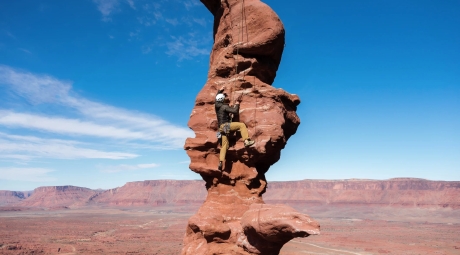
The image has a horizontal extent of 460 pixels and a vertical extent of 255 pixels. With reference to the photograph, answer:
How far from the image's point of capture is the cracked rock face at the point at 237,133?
29.2ft

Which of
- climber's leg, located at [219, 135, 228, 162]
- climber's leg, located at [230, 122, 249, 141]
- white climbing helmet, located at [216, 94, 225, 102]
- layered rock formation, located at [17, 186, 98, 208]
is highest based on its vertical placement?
white climbing helmet, located at [216, 94, 225, 102]

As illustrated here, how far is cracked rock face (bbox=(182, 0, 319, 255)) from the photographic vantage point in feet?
29.2

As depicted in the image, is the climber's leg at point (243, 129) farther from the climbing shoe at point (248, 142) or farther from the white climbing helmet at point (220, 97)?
the white climbing helmet at point (220, 97)

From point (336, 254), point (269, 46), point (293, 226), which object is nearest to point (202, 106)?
point (269, 46)

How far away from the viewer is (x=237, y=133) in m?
9.68

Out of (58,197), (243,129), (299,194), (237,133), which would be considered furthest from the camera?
(58,197)

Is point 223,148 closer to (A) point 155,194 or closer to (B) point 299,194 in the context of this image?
(B) point 299,194

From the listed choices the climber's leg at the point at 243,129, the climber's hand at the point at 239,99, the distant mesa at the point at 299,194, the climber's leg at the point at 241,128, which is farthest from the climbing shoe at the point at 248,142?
the distant mesa at the point at 299,194

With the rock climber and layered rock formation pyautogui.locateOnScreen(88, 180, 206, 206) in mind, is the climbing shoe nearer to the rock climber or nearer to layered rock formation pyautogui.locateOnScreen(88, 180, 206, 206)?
the rock climber

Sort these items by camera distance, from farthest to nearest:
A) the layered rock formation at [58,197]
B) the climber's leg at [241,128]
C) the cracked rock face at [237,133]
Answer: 1. the layered rock formation at [58,197]
2. the climber's leg at [241,128]
3. the cracked rock face at [237,133]

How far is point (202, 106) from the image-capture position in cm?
1057

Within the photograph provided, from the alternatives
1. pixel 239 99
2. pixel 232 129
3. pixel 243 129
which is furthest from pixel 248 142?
pixel 239 99

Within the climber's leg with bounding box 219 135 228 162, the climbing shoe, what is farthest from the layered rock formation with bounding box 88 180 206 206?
the climbing shoe

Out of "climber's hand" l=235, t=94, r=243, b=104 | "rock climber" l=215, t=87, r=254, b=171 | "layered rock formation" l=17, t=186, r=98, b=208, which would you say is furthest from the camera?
"layered rock formation" l=17, t=186, r=98, b=208
